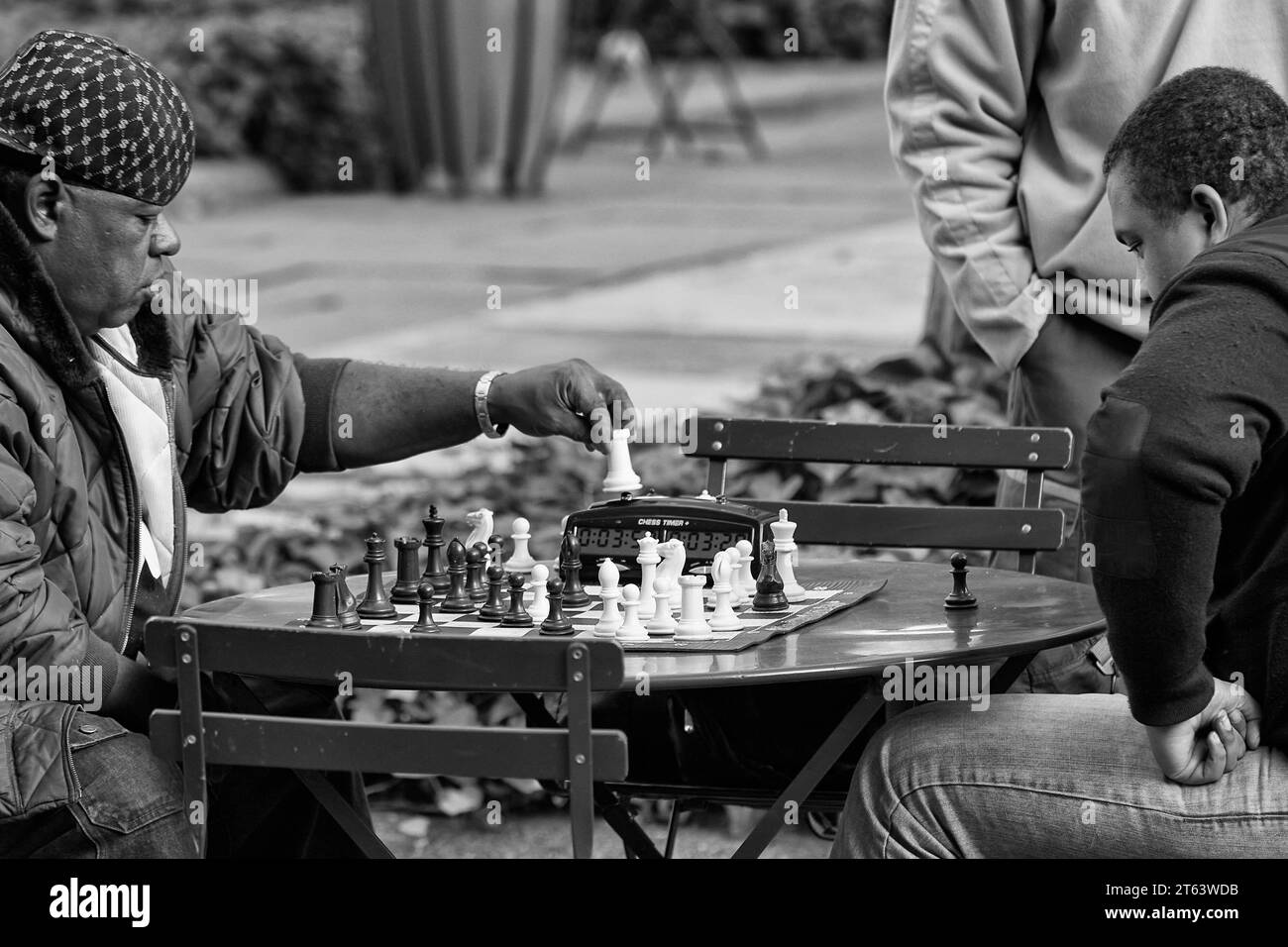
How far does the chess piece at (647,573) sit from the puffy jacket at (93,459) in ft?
2.57

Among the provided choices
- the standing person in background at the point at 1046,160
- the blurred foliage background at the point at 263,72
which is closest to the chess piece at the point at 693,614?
the standing person in background at the point at 1046,160

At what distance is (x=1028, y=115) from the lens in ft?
13.2

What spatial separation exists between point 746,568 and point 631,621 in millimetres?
285

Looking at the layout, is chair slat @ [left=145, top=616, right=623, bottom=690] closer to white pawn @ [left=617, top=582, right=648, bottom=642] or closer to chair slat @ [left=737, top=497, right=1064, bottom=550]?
white pawn @ [left=617, top=582, right=648, bottom=642]

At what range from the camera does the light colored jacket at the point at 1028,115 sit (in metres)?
3.79

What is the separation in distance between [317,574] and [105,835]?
487 mm

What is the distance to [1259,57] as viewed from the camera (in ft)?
12.5

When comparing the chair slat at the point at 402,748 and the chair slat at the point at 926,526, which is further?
the chair slat at the point at 926,526

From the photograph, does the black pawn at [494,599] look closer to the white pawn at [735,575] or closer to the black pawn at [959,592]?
the white pawn at [735,575]

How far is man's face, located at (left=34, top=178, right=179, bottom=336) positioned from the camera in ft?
9.82

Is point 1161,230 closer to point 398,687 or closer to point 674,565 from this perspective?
point 674,565

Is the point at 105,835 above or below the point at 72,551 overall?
below
